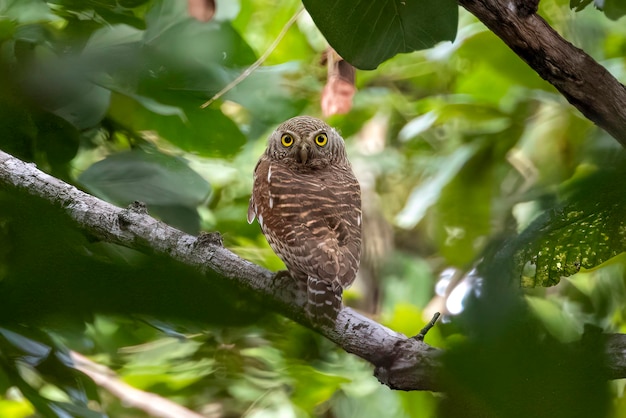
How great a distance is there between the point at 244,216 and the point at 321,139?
35 cm

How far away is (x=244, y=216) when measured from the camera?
179cm

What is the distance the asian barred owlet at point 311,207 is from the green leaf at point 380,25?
0.28 metres

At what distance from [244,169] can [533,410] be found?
6.76 ft

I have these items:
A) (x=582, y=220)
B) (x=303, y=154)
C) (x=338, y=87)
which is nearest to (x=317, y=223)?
(x=338, y=87)

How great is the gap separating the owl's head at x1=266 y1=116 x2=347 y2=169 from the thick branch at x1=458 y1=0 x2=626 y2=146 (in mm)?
879

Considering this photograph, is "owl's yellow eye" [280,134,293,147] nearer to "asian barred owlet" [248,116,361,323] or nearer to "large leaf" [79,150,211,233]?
"asian barred owlet" [248,116,361,323]

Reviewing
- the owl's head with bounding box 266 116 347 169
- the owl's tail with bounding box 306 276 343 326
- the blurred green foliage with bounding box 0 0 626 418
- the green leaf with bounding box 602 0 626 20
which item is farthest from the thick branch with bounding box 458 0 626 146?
the owl's head with bounding box 266 116 347 169

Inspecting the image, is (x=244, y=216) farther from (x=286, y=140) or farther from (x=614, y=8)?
(x=614, y=8)

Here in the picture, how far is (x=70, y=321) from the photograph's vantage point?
7.3 inches

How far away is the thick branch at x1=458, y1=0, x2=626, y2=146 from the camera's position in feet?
2.01

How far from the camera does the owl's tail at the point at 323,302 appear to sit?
580 mm

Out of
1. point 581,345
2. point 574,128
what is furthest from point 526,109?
point 581,345

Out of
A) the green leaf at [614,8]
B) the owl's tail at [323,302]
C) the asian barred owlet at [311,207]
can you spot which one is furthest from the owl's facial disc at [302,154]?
the green leaf at [614,8]

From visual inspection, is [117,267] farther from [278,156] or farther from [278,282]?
[278,156]
